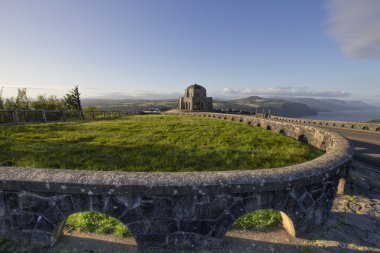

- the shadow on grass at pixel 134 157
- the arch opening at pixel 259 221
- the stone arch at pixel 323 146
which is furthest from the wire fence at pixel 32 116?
the stone arch at pixel 323 146

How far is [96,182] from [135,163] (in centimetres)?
237

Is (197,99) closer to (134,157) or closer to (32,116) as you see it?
(32,116)

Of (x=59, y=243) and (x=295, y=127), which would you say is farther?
(x=295, y=127)

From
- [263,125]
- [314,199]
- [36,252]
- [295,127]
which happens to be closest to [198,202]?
[314,199]

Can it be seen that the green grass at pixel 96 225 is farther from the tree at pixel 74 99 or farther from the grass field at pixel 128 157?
the tree at pixel 74 99

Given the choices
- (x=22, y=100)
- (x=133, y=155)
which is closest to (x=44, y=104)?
(x=22, y=100)

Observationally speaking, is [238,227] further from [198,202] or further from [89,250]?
[89,250]

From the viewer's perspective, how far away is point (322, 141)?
9898 mm

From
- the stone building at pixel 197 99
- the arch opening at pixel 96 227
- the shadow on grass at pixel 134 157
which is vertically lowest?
the arch opening at pixel 96 227

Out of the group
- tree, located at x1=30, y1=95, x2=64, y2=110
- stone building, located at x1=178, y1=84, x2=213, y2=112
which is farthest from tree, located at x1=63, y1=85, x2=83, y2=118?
stone building, located at x1=178, y1=84, x2=213, y2=112

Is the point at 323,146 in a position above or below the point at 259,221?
above

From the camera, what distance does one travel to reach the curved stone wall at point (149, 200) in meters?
3.47

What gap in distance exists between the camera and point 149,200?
11.6 ft

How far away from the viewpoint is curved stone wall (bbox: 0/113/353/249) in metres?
3.47
